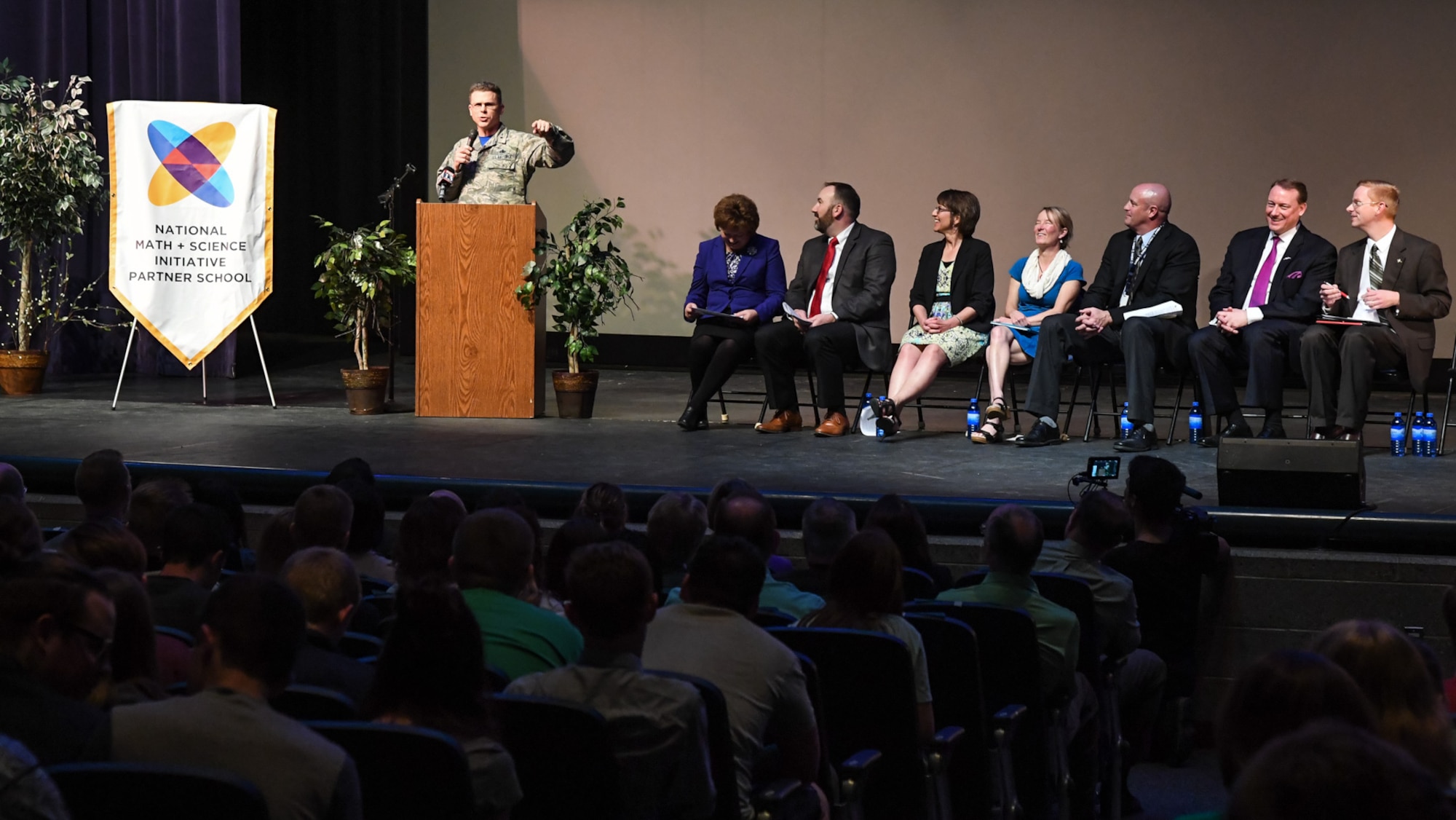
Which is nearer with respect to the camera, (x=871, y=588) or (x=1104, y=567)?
(x=871, y=588)

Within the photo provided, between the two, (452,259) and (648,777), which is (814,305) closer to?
(452,259)

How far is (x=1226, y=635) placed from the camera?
4.19 metres

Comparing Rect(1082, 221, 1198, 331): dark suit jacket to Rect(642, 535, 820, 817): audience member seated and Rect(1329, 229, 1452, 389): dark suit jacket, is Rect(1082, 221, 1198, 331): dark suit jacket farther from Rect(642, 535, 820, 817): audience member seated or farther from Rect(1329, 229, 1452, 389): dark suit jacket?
Rect(642, 535, 820, 817): audience member seated

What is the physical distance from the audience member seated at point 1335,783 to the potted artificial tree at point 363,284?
6160mm

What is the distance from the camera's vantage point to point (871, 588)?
275 centimetres

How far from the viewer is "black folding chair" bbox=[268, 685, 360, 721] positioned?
2100mm

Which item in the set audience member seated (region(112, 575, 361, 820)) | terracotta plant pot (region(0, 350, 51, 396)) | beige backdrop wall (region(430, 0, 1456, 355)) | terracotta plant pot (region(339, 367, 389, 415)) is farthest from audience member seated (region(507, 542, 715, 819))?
beige backdrop wall (region(430, 0, 1456, 355))

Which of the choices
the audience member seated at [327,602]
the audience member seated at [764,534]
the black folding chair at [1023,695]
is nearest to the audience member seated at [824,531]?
the audience member seated at [764,534]

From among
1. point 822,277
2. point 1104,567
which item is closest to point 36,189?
point 822,277

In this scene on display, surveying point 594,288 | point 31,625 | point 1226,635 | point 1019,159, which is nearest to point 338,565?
point 31,625

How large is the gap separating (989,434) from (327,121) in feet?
21.1

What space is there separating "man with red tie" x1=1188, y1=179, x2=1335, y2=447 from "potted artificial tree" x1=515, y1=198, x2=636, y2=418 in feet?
Answer: 8.17

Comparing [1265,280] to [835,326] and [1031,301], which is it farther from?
[835,326]

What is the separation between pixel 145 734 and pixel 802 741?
1.04m
